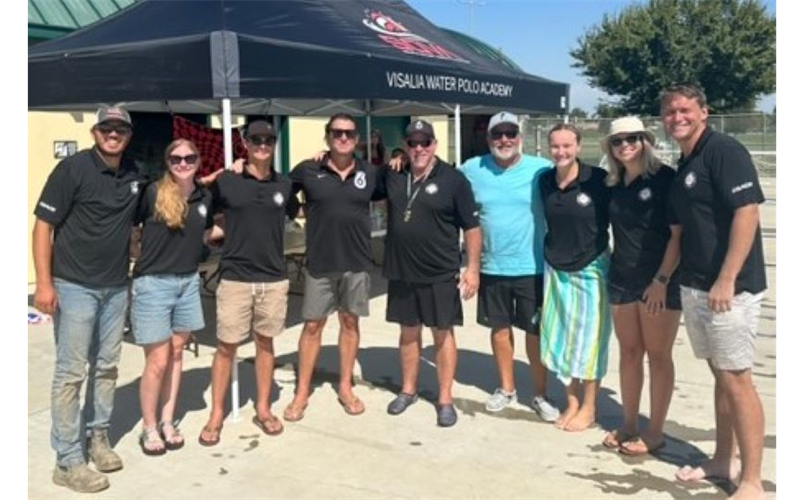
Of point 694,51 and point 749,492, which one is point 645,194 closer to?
point 749,492

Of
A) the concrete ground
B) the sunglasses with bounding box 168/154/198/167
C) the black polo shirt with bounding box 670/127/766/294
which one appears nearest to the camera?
the black polo shirt with bounding box 670/127/766/294

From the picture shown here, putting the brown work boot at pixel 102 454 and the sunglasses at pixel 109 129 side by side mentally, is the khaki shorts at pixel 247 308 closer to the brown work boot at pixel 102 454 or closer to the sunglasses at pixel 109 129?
the brown work boot at pixel 102 454

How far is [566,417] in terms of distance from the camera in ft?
14.7

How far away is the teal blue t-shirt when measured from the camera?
4465 millimetres

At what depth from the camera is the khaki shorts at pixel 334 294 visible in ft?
15.0

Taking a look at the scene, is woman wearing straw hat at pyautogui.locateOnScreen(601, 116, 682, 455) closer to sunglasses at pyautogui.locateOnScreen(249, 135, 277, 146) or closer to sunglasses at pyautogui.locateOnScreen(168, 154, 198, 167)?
sunglasses at pyautogui.locateOnScreen(249, 135, 277, 146)

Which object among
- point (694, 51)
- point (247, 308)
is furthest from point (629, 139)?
point (694, 51)

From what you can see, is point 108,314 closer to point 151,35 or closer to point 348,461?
point 348,461

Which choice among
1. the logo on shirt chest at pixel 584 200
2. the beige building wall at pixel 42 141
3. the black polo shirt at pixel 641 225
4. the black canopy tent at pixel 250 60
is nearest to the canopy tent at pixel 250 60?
the black canopy tent at pixel 250 60

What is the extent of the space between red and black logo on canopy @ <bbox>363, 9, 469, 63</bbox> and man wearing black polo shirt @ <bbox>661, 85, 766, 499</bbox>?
3486mm

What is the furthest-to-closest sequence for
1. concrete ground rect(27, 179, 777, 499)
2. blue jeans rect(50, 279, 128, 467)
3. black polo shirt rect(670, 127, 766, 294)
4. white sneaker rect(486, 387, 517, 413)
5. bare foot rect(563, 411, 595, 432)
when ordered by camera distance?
white sneaker rect(486, 387, 517, 413) < bare foot rect(563, 411, 595, 432) < concrete ground rect(27, 179, 777, 499) < blue jeans rect(50, 279, 128, 467) < black polo shirt rect(670, 127, 766, 294)

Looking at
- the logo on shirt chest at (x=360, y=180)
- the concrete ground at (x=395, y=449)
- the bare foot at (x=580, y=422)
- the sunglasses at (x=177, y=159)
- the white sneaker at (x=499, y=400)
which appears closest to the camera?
the concrete ground at (x=395, y=449)

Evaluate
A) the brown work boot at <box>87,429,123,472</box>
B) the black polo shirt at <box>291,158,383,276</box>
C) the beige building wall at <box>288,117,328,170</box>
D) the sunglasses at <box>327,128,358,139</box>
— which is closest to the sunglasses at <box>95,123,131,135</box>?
the black polo shirt at <box>291,158,383,276</box>

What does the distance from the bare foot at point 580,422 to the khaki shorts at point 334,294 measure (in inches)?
55.3
